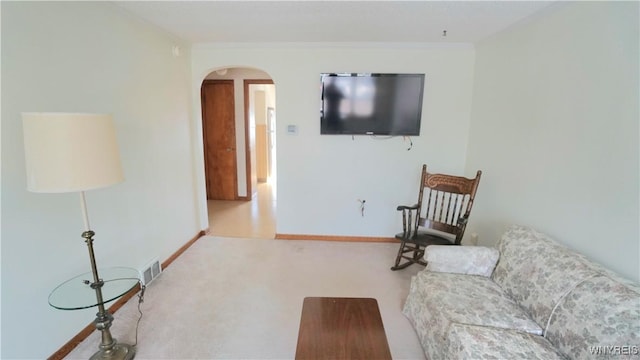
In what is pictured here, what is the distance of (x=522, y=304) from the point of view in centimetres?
175

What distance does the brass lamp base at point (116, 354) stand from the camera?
1751 mm

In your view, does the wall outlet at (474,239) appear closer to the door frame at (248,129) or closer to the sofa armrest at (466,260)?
the sofa armrest at (466,260)

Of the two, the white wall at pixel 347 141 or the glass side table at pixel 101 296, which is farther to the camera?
the white wall at pixel 347 141

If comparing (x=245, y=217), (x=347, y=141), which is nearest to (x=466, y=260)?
(x=347, y=141)

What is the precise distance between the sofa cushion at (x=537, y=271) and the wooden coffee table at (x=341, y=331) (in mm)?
898

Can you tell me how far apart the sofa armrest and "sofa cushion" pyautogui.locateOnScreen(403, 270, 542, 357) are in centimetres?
5

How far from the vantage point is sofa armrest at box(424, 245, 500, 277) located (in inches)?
82.6

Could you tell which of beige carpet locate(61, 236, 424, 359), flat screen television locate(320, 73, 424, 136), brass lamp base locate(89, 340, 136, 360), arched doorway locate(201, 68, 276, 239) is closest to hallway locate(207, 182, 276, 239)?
arched doorway locate(201, 68, 276, 239)

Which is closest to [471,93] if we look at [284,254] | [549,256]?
[549,256]

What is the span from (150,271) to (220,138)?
122 inches

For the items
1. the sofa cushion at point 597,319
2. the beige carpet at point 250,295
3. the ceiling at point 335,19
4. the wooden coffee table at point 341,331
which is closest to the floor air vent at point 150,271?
the beige carpet at point 250,295

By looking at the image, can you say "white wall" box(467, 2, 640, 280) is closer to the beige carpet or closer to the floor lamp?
the beige carpet

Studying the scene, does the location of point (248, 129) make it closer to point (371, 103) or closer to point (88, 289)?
point (371, 103)

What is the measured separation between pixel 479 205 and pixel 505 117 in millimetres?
941
